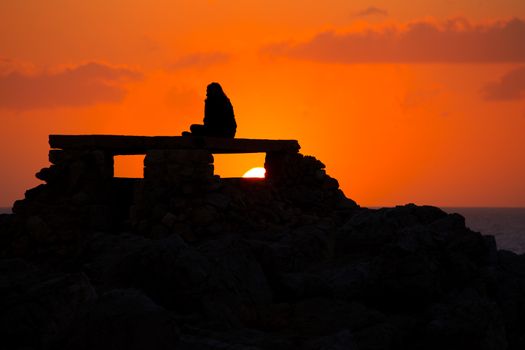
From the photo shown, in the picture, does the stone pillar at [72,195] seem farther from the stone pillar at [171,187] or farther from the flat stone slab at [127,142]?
the stone pillar at [171,187]

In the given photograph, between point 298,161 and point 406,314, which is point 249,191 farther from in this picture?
point 406,314

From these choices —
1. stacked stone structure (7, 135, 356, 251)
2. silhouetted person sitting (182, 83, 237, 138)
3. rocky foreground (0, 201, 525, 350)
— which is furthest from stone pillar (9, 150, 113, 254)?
silhouetted person sitting (182, 83, 237, 138)

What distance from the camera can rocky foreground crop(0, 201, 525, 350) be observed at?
227 inches

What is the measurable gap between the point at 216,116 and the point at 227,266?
27.8 ft

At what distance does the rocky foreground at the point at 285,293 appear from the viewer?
5.76 m

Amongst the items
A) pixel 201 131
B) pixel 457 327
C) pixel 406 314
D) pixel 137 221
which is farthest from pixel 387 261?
pixel 201 131

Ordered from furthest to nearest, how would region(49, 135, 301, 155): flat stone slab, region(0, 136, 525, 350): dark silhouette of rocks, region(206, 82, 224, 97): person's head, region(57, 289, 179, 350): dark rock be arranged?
region(206, 82, 224, 97): person's head < region(49, 135, 301, 155): flat stone slab < region(0, 136, 525, 350): dark silhouette of rocks < region(57, 289, 179, 350): dark rock

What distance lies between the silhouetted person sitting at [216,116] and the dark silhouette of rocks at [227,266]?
0.63 meters

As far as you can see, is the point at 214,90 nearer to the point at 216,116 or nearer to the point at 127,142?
the point at 216,116

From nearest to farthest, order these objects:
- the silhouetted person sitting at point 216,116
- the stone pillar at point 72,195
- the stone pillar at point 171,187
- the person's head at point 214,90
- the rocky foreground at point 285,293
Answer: the rocky foreground at point 285,293, the stone pillar at point 72,195, the stone pillar at point 171,187, the silhouetted person sitting at point 216,116, the person's head at point 214,90

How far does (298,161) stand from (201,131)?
275cm

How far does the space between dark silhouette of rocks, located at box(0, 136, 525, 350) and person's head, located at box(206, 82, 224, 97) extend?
4.65 feet

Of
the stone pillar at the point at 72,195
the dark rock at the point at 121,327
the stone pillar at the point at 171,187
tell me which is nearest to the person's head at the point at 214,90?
the stone pillar at the point at 171,187

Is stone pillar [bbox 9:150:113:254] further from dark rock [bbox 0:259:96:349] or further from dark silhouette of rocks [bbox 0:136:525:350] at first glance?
dark rock [bbox 0:259:96:349]
